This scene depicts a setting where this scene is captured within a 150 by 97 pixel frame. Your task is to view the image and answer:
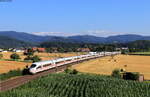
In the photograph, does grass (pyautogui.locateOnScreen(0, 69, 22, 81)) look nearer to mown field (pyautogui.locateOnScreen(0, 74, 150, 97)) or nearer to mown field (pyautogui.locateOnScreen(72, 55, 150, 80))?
mown field (pyautogui.locateOnScreen(0, 74, 150, 97))

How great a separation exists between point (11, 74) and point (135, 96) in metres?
29.5

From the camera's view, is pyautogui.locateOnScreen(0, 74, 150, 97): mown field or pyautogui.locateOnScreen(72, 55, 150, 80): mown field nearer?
pyautogui.locateOnScreen(0, 74, 150, 97): mown field

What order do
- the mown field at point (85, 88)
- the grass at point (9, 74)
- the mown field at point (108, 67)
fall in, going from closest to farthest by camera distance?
1. the mown field at point (85, 88)
2. the grass at point (9, 74)
3. the mown field at point (108, 67)

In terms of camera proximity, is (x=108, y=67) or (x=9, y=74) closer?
(x=9, y=74)

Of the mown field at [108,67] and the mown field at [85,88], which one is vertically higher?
the mown field at [85,88]

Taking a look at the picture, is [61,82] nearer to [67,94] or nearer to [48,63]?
[67,94]

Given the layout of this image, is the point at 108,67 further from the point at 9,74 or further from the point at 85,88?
the point at 85,88

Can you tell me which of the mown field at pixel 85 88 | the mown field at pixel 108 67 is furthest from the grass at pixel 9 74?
the mown field at pixel 108 67

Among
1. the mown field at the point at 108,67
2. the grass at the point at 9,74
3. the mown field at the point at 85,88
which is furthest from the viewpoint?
the mown field at the point at 108,67

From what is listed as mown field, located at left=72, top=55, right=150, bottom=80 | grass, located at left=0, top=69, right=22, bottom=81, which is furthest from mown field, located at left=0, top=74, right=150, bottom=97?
mown field, located at left=72, top=55, right=150, bottom=80

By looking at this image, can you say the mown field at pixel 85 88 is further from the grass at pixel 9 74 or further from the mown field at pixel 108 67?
the mown field at pixel 108 67

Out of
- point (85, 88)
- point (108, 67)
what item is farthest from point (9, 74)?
point (108, 67)

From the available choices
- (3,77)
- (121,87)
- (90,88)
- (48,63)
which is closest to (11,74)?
(3,77)

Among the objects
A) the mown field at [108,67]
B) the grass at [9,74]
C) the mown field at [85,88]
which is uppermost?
the mown field at [85,88]
